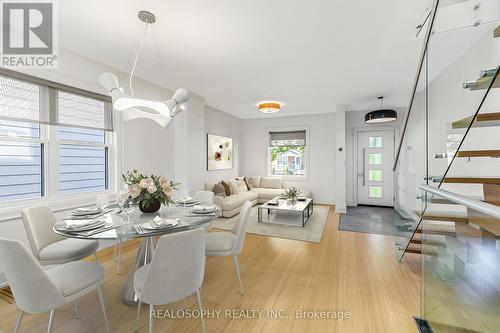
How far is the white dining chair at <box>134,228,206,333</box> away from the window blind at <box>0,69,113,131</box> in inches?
98.6

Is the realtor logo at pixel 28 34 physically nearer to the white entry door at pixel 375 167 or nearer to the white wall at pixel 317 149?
the white wall at pixel 317 149

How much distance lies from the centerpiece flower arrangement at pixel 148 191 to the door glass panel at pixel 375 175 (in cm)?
590

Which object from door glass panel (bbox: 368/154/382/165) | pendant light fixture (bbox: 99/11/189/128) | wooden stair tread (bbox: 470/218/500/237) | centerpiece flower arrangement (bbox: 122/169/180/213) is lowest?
wooden stair tread (bbox: 470/218/500/237)

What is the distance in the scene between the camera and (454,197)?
3.95 ft

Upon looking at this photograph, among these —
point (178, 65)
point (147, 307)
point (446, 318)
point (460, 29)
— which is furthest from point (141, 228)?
point (460, 29)

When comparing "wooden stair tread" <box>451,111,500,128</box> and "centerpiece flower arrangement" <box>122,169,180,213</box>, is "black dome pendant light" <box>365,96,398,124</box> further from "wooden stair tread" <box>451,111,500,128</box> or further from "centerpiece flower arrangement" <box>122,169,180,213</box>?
"centerpiece flower arrangement" <box>122,169,180,213</box>

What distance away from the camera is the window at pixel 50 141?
7.77 feet

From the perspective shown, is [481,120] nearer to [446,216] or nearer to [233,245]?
[446,216]

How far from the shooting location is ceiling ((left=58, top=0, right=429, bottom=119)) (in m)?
2.01

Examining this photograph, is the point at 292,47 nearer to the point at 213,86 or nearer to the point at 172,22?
the point at 172,22

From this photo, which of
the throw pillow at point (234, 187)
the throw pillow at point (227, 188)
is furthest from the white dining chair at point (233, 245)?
the throw pillow at point (234, 187)

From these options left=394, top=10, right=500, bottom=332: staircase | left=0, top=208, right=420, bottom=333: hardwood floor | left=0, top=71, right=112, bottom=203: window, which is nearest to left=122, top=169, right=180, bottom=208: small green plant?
left=0, top=208, right=420, bottom=333: hardwood floor

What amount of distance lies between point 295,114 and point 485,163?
15.0 ft

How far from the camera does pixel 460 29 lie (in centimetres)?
187
